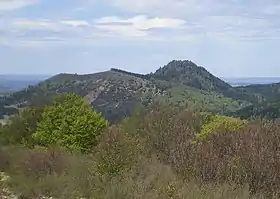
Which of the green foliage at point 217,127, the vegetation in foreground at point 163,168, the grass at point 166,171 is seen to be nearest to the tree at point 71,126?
the vegetation in foreground at point 163,168

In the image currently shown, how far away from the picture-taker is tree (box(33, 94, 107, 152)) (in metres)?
37.9

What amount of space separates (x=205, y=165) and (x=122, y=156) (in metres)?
5.84

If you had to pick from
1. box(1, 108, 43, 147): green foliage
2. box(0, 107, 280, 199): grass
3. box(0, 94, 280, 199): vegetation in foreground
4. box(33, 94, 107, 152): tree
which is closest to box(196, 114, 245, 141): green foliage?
box(0, 94, 280, 199): vegetation in foreground

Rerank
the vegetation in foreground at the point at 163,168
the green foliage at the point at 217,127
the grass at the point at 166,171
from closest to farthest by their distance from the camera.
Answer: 1. the grass at the point at 166,171
2. the vegetation in foreground at the point at 163,168
3. the green foliage at the point at 217,127

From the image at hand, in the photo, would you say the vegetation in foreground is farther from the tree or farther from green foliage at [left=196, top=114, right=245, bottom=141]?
the tree

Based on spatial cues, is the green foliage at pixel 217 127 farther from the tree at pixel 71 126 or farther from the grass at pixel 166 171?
the tree at pixel 71 126

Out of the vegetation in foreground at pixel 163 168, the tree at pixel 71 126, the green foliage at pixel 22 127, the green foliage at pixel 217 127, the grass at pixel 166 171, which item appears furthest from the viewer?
the green foliage at pixel 22 127

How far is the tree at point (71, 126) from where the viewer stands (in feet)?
124

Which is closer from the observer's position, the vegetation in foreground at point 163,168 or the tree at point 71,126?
the vegetation in foreground at point 163,168

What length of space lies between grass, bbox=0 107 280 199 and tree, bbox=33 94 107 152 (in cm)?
1016

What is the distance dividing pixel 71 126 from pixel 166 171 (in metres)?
19.5

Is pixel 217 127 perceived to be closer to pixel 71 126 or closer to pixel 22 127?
pixel 71 126

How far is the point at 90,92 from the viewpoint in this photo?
189250mm

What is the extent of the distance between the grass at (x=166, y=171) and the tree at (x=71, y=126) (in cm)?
1016
